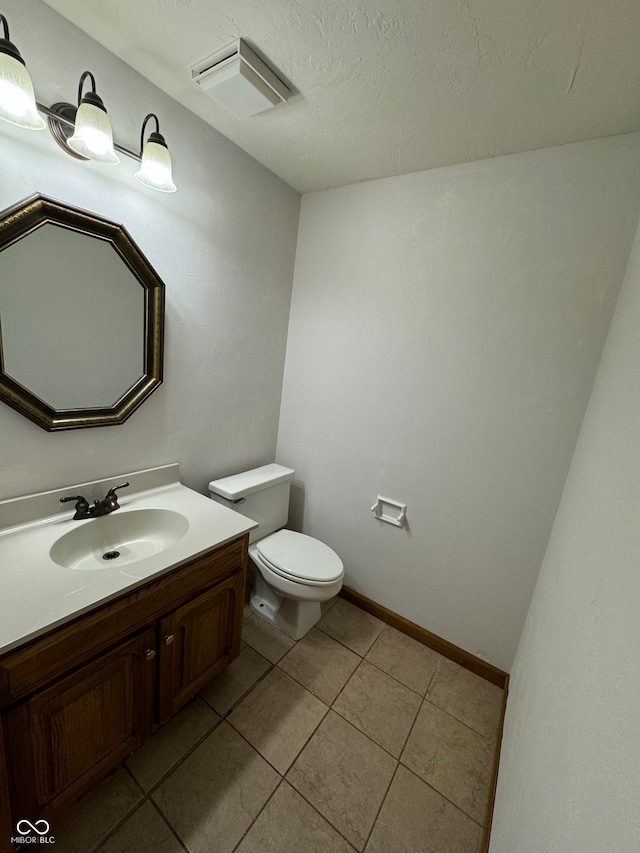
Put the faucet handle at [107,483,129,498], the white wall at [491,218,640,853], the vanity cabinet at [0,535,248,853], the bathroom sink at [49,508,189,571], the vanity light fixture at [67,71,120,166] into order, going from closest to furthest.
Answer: the white wall at [491,218,640,853], the vanity cabinet at [0,535,248,853], the vanity light fixture at [67,71,120,166], the bathroom sink at [49,508,189,571], the faucet handle at [107,483,129,498]

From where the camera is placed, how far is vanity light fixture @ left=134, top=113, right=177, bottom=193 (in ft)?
3.73

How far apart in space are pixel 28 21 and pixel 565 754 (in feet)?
7.14

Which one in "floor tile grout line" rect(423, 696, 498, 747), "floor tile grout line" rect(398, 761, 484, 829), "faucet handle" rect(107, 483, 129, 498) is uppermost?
"faucet handle" rect(107, 483, 129, 498)

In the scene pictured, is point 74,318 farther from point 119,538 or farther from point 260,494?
point 260,494

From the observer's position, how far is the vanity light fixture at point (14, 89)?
2.68 ft

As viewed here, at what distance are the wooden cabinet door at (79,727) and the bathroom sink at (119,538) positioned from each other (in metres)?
0.32

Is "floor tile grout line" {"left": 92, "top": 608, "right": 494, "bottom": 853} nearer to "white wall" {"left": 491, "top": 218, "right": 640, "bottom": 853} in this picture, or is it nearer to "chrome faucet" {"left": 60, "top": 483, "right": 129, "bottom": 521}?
"white wall" {"left": 491, "top": 218, "right": 640, "bottom": 853}

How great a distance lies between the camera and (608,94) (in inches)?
41.2

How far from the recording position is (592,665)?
1.82 ft

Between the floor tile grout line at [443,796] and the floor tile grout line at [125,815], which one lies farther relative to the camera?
the floor tile grout line at [443,796]

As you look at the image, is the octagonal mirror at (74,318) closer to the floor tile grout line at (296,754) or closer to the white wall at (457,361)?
the white wall at (457,361)

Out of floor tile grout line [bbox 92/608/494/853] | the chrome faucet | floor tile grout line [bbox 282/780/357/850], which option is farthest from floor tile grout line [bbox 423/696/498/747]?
the chrome faucet

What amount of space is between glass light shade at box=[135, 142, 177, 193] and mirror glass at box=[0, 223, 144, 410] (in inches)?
11.0

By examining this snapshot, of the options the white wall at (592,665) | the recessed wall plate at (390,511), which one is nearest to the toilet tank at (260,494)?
the recessed wall plate at (390,511)
